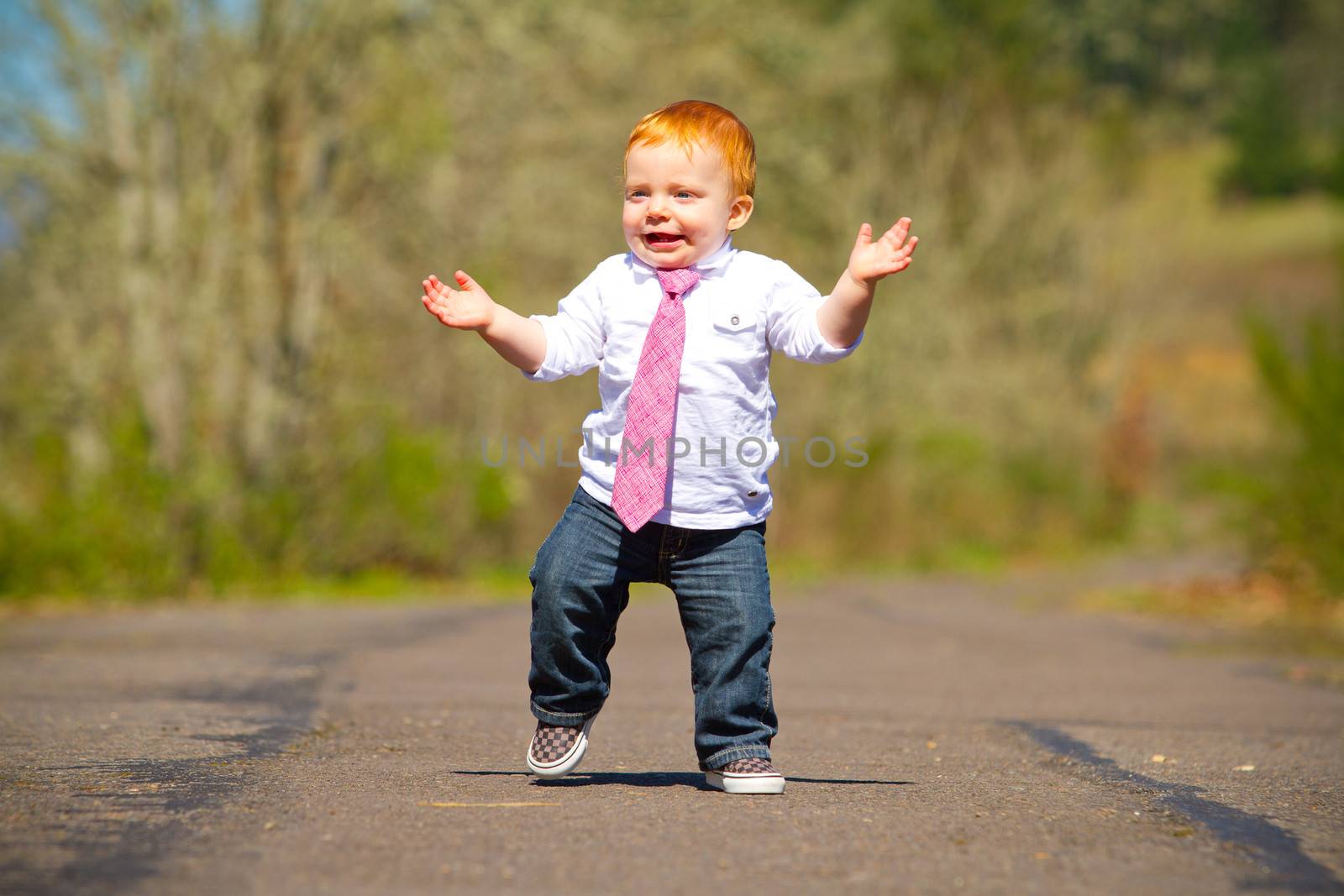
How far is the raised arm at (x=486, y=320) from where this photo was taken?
376 centimetres

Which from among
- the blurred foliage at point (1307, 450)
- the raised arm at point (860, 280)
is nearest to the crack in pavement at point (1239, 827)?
the raised arm at point (860, 280)

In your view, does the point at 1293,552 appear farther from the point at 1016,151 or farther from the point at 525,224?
the point at 1016,151

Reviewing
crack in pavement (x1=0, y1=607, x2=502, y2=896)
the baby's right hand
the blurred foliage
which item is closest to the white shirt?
the baby's right hand

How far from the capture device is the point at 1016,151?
2628 cm

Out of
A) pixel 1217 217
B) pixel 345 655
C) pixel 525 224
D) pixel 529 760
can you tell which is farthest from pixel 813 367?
pixel 1217 217

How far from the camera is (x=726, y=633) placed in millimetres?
3773

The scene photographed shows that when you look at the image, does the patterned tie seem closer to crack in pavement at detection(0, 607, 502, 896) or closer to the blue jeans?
the blue jeans

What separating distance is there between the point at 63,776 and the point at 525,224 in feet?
43.6

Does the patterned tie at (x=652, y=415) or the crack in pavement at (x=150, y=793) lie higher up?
the patterned tie at (x=652, y=415)

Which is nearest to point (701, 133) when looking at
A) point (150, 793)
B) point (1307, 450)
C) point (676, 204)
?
point (676, 204)

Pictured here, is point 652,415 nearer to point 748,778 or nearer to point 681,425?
point 681,425

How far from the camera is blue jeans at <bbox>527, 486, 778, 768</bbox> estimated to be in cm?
376

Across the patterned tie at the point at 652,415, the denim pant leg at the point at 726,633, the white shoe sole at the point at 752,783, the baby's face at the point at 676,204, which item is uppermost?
the baby's face at the point at 676,204

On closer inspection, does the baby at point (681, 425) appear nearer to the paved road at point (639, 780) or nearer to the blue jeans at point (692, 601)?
the blue jeans at point (692, 601)
